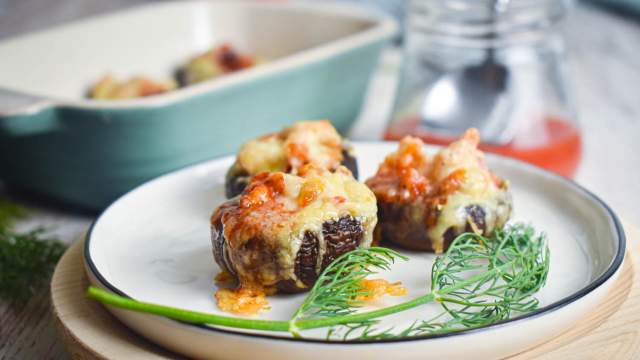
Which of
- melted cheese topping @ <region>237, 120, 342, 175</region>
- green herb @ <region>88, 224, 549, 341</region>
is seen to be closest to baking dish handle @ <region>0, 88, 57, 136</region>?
melted cheese topping @ <region>237, 120, 342, 175</region>

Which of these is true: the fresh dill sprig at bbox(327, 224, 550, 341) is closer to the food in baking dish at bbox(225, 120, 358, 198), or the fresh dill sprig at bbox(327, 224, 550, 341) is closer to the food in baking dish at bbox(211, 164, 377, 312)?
the food in baking dish at bbox(211, 164, 377, 312)

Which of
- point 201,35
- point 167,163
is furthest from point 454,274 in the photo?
point 201,35

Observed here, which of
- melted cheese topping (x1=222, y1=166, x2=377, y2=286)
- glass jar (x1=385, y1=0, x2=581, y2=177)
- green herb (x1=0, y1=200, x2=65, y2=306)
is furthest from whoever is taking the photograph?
glass jar (x1=385, y1=0, x2=581, y2=177)

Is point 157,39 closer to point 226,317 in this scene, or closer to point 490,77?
point 490,77

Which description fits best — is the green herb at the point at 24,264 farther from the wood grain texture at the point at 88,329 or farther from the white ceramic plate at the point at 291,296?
the wood grain texture at the point at 88,329

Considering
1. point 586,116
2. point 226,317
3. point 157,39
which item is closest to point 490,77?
point 586,116

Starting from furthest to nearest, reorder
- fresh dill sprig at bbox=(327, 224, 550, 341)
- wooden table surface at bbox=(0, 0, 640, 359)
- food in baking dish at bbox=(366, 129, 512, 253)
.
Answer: wooden table surface at bbox=(0, 0, 640, 359)
food in baking dish at bbox=(366, 129, 512, 253)
fresh dill sprig at bbox=(327, 224, 550, 341)

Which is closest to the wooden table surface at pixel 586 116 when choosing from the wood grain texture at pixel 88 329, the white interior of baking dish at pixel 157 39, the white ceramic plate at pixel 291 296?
the wood grain texture at pixel 88 329

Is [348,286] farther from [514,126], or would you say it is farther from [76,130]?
[514,126]
